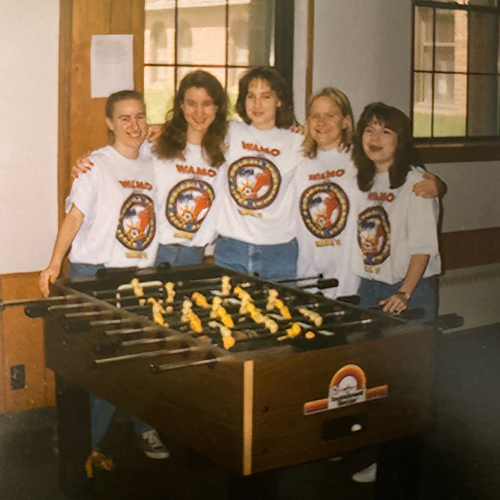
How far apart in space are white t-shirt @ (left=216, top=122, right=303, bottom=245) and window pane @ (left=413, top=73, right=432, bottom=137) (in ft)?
3.73

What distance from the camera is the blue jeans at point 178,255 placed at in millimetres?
3619

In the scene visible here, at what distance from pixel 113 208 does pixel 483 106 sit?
2695 millimetres

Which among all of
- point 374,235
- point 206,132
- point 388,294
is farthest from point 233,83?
point 388,294

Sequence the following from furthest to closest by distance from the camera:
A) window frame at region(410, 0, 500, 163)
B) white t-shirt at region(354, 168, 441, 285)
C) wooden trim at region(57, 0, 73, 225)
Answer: window frame at region(410, 0, 500, 163)
white t-shirt at region(354, 168, 441, 285)
wooden trim at region(57, 0, 73, 225)

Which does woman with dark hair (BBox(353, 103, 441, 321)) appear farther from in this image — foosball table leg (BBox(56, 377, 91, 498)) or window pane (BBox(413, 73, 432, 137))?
foosball table leg (BBox(56, 377, 91, 498))

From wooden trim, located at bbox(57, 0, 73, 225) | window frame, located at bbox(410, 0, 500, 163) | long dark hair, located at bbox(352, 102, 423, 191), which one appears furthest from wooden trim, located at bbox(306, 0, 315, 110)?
wooden trim, located at bbox(57, 0, 73, 225)

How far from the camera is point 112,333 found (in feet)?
7.25

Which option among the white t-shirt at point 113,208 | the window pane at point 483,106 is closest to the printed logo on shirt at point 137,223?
the white t-shirt at point 113,208

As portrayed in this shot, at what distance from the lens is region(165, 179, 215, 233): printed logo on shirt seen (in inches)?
145

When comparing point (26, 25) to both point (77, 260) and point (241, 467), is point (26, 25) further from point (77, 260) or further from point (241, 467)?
point (241, 467)

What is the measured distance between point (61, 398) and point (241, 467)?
105 cm

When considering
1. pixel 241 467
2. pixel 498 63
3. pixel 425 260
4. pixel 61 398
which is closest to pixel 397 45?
pixel 498 63

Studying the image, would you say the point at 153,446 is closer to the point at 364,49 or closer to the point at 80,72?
the point at 80,72

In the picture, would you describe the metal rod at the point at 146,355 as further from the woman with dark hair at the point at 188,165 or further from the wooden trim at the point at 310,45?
the wooden trim at the point at 310,45
